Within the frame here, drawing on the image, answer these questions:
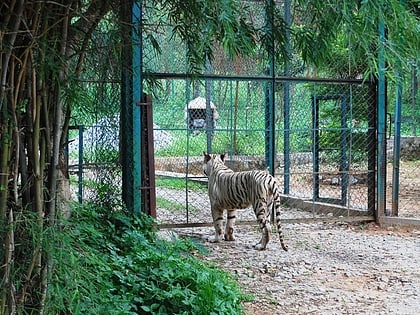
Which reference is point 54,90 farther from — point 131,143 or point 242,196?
point 242,196

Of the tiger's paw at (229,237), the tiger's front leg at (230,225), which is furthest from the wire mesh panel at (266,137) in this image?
the tiger's paw at (229,237)

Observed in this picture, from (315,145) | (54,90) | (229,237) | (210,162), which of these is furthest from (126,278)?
(315,145)

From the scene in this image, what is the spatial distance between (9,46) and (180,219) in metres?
4.79

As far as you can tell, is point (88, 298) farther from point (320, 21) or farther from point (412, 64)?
point (412, 64)

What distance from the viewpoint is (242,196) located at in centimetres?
591

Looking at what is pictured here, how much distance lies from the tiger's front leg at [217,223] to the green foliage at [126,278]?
4.19 ft

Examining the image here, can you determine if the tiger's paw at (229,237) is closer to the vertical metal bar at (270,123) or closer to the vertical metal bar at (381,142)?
the vertical metal bar at (270,123)

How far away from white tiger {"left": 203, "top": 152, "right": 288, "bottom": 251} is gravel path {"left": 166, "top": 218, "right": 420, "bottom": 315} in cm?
20

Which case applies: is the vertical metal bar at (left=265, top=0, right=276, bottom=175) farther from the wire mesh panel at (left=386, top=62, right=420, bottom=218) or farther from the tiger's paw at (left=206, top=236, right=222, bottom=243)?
the wire mesh panel at (left=386, top=62, right=420, bottom=218)

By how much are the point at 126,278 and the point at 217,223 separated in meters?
2.54

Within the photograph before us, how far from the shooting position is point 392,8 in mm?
2018

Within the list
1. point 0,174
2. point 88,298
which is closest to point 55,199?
point 0,174

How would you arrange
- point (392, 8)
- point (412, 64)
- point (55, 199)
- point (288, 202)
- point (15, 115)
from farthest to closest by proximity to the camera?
1. point (288, 202)
2. point (412, 64)
3. point (55, 199)
4. point (15, 115)
5. point (392, 8)

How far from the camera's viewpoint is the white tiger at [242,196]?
18.7 feet
